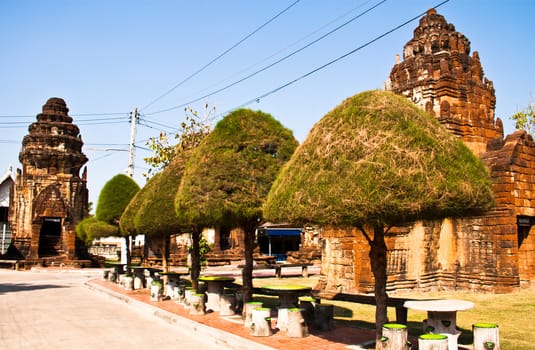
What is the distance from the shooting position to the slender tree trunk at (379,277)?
6.82 metres

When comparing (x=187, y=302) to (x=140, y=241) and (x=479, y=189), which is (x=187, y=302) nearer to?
(x=479, y=189)

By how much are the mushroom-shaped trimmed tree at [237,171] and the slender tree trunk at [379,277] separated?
8.73 ft

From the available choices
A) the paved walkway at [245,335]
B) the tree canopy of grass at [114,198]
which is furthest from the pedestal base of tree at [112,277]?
the paved walkway at [245,335]

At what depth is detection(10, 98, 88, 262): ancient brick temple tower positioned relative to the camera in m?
31.8

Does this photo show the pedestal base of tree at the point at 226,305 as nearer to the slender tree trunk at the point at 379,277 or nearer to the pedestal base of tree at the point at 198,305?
the pedestal base of tree at the point at 198,305

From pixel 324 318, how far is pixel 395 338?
2482mm

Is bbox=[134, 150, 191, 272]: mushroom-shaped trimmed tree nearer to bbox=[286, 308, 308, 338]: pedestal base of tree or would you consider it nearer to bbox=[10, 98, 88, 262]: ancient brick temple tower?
bbox=[286, 308, 308, 338]: pedestal base of tree

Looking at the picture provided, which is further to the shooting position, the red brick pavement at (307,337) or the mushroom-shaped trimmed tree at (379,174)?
the red brick pavement at (307,337)

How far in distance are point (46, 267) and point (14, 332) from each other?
23469 mm

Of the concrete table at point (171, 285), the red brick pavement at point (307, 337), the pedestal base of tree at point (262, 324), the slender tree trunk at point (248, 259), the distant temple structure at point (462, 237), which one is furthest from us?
the distant temple structure at point (462, 237)

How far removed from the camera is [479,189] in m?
5.96

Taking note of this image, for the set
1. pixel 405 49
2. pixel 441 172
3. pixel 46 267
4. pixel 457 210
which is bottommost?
pixel 46 267

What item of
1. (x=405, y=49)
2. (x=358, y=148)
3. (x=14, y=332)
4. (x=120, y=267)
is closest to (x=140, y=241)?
(x=120, y=267)

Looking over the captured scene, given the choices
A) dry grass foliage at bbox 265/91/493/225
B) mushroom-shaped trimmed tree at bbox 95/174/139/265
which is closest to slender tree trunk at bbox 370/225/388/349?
dry grass foliage at bbox 265/91/493/225
